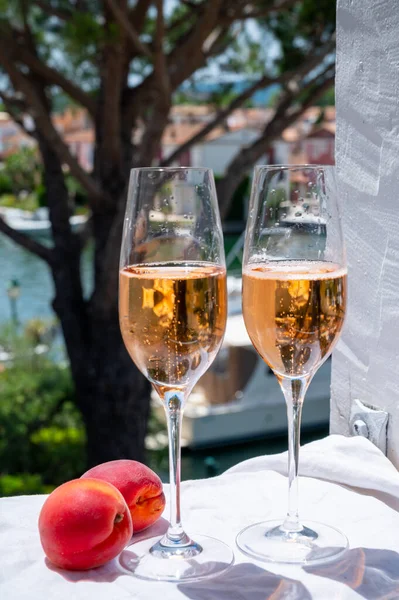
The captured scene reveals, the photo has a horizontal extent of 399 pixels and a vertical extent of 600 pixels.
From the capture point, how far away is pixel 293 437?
2.72 ft

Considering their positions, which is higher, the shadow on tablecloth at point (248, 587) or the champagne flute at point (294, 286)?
the champagne flute at point (294, 286)

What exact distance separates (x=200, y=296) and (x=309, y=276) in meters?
0.11

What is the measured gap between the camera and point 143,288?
2.62 feet

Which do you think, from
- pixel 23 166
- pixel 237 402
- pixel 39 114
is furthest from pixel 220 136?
pixel 23 166

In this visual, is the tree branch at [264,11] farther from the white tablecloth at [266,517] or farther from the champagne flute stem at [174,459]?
the champagne flute stem at [174,459]

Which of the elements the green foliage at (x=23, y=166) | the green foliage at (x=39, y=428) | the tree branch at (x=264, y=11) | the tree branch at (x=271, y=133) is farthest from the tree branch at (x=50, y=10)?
the green foliage at (x=23, y=166)

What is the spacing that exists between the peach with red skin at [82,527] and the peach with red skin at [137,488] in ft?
0.25

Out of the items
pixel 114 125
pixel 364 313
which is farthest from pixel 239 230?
pixel 364 313

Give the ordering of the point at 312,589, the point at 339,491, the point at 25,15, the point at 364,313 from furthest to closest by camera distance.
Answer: the point at 25,15 < the point at 364,313 < the point at 339,491 < the point at 312,589

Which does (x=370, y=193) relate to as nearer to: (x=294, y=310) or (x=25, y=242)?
(x=294, y=310)

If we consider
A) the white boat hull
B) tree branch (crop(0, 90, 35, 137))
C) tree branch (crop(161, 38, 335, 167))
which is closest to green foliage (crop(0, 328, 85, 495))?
the white boat hull

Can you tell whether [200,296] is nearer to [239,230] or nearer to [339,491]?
[339,491]

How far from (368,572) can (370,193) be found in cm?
52

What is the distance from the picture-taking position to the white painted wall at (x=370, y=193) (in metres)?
1.06
